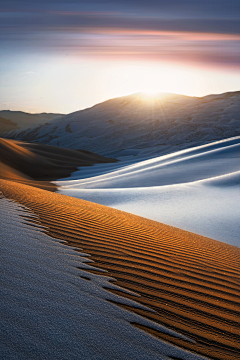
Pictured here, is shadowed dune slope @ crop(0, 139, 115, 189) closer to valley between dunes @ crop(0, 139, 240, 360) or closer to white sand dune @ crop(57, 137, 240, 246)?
white sand dune @ crop(57, 137, 240, 246)

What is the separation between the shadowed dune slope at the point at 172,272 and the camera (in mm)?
2654

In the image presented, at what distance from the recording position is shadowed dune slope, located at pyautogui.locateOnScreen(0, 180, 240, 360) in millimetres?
2654

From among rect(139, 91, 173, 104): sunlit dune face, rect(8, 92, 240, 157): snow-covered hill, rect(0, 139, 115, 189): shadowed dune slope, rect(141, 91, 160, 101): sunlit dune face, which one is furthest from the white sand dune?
rect(141, 91, 160, 101): sunlit dune face

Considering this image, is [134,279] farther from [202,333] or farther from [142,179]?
[142,179]

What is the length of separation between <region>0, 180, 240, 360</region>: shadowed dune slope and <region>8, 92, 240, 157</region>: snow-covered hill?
57.5m

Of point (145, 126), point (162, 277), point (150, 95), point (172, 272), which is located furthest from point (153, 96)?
point (162, 277)

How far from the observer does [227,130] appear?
80.1 m

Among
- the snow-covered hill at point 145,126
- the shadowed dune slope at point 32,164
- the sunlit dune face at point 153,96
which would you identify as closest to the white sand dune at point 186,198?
the shadowed dune slope at point 32,164

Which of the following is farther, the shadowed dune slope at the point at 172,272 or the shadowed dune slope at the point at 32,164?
the shadowed dune slope at the point at 32,164

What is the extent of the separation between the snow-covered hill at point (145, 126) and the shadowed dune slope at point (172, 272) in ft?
189

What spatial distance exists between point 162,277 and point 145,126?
3830 inches

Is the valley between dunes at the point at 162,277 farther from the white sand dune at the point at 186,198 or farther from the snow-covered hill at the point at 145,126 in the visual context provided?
the snow-covered hill at the point at 145,126

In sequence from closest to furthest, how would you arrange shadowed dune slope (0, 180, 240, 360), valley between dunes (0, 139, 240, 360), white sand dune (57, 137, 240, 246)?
valley between dunes (0, 139, 240, 360) < shadowed dune slope (0, 180, 240, 360) < white sand dune (57, 137, 240, 246)

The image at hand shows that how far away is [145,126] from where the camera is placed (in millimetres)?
98500
